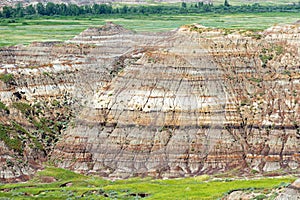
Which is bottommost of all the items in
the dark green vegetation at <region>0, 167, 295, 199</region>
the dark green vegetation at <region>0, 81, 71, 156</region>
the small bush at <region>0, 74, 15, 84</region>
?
the dark green vegetation at <region>0, 167, 295, 199</region>

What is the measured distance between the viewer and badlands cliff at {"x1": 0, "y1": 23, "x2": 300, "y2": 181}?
11062cm

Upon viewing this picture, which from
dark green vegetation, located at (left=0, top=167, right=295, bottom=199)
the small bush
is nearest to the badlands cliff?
the small bush

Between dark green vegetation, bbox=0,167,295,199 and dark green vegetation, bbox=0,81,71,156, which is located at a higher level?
dark green vegetation, bbox=0,81,71,156

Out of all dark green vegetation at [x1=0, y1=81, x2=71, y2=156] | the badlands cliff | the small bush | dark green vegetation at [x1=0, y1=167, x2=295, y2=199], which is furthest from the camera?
the small bush

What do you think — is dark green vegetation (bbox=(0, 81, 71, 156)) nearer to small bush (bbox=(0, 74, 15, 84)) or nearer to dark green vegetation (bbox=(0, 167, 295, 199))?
small bush (bbox=(0, 74, 15, 84))

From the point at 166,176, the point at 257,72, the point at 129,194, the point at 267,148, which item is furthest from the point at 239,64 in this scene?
the point at 129,194

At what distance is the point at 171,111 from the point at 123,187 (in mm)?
16551

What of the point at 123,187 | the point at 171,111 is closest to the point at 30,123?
the point at 171,111

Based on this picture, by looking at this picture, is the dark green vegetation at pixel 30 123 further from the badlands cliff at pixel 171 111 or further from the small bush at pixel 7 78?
the badlands cliff at pixel 171 111

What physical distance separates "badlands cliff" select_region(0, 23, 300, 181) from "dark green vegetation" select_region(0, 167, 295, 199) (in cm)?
355

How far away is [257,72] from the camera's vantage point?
12012cm

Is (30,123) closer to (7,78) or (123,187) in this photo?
(7,78)

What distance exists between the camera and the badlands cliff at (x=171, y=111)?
363 ft

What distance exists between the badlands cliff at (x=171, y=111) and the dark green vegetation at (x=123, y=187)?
3545 mm
